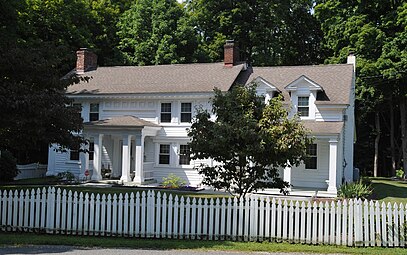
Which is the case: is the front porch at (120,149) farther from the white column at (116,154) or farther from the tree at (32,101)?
the tree at (32,101)

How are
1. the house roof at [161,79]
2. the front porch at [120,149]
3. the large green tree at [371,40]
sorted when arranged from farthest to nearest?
1. the large green tree at [371,40]
2. the house roof at [161,79]
3. the front porch at [120,149]

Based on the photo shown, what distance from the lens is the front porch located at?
87.7 feet

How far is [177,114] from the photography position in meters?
28.0

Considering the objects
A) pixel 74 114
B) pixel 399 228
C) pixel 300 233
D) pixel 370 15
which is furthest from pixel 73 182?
pixel 370 15

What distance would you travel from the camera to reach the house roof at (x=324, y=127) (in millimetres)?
23231

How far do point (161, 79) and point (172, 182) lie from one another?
25.9 ft

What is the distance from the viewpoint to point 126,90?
95.1ft

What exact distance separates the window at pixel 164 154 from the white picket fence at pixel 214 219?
51.6 feet

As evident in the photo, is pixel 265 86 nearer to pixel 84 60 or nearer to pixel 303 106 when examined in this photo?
pixel 303 106

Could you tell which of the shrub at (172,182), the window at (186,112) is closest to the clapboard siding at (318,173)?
the shrub at (172,182)

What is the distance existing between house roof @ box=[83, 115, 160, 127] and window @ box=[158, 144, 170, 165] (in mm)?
1521

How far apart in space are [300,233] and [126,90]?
775 inches

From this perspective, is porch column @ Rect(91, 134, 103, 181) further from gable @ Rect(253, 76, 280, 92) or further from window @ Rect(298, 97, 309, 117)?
window @ Rect(298, 97, 309, 117)

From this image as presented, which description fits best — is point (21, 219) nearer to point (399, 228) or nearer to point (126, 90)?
point (399, 228)
